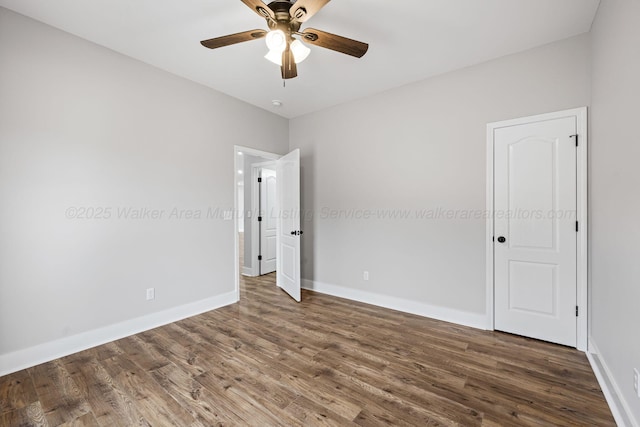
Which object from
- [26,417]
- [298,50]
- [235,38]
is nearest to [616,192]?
[298,50]

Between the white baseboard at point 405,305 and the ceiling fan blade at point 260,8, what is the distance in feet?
10.6

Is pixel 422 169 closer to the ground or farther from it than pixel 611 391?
farther from it

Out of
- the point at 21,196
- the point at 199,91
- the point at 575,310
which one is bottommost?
the point at 575,310

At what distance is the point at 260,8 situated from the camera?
1.75 metres

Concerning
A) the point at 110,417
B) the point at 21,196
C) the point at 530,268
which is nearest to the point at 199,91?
the point at 21,196

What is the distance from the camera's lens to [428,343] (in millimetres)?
2617

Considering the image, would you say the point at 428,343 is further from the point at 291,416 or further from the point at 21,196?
the point at 21,196

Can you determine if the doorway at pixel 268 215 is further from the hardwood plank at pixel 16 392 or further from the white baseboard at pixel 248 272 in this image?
the hardwood plank at pixel 16 392

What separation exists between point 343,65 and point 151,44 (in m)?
1.90

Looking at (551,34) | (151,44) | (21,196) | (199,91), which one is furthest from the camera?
(199,91)

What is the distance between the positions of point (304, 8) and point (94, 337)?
332 cm

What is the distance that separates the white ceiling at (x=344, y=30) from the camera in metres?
2.10

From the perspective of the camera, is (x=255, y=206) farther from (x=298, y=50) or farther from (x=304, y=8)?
(x=304, y=8)

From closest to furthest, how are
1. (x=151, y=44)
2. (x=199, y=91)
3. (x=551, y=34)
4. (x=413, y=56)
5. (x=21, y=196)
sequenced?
(x=21, y=196) → (x=551, y=34) → (x=151, y=44) → (x=413, y=56) → (x=199, y=91)
